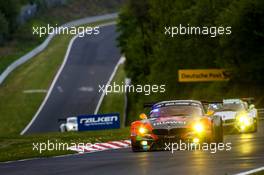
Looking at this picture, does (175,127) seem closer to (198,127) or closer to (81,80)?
(198,127)

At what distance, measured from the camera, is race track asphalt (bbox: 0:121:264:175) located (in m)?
18.1

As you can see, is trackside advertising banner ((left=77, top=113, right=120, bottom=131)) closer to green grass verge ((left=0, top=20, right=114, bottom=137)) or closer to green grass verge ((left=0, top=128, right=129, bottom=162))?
green grass verge ((left=0, top=128, right=129, bottom=162))

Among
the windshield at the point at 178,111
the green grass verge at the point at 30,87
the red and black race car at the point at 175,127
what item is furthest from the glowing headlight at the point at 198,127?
the green grass verge at the point at 30,87

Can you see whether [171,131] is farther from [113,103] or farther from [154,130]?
[113,103]

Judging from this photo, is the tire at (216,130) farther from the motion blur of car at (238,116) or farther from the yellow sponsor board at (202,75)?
the yellow sponsor board at (202,75)

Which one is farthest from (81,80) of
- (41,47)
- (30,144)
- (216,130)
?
(216,130)

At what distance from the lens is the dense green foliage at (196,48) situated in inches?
2461

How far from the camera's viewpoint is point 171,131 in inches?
928

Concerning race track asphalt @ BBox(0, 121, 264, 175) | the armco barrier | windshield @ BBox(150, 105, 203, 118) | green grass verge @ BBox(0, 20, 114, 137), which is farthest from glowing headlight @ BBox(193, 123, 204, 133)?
the armco barrier

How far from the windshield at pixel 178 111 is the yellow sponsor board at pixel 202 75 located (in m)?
40.3

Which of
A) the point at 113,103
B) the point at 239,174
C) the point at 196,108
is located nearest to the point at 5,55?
the point at 113,103

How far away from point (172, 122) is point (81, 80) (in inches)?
2395

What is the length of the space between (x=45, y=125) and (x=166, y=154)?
44127 mm

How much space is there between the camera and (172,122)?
23734 millimetres
